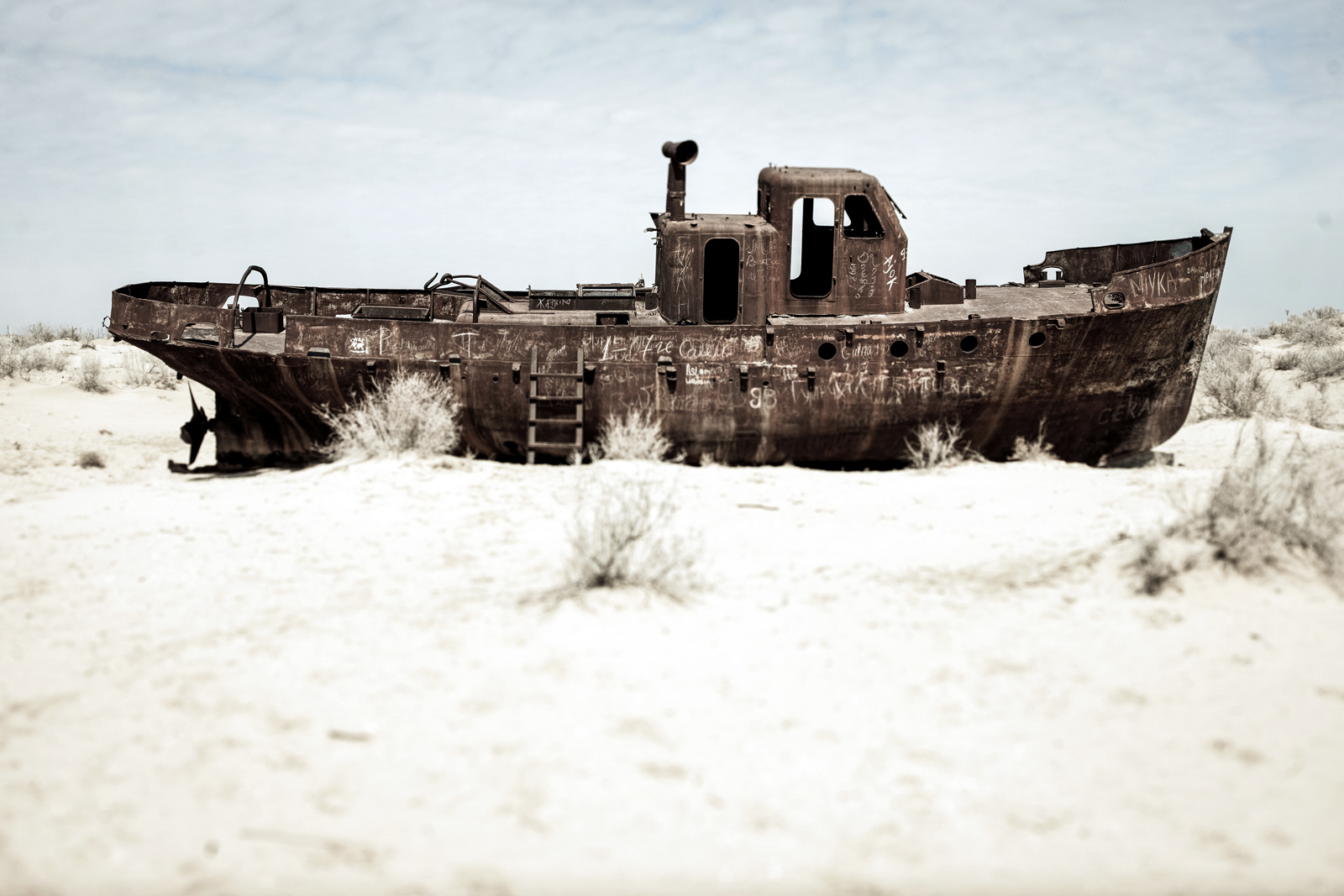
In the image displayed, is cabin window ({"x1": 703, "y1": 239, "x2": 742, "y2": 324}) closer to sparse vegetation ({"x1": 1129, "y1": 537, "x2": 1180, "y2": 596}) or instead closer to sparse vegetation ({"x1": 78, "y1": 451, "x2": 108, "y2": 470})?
sparse vegetation ({"x1": 1129, "y1": 537, "x2": 1180, "y2": 596})

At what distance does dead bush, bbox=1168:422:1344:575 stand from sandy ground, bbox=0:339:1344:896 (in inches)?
6.9

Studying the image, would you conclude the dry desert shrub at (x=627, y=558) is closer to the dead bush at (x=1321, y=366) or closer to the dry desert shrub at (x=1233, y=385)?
the dry desert shrub at (x=1233, y=385)

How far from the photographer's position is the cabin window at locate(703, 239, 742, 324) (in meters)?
11.4

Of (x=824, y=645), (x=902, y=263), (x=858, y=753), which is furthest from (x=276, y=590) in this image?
(x=902, y=263)

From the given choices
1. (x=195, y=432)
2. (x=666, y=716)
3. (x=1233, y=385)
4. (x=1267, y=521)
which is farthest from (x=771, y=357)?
(x=1233, y=385)

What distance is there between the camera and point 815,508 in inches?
311

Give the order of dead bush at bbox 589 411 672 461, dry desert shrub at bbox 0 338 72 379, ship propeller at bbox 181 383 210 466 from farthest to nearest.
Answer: dry desert shrub at bbox 0 338 72 379 < ship propeller at bbox 181 383 210 466 < dead bush at bbox 589 411 672 461

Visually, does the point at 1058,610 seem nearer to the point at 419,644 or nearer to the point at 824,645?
the point at 824,645

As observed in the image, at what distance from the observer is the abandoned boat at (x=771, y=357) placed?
1006 centimetres

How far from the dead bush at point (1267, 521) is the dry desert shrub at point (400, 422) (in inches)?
273

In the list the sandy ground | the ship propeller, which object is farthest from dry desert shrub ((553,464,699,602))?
the ship propeller

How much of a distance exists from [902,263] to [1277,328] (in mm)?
21111

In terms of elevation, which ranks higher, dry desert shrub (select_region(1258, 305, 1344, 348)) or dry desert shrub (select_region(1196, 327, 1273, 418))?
dry desert shrub (select_region(1258, 305, 1344, 348))

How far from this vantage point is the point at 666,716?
4.21 metres
